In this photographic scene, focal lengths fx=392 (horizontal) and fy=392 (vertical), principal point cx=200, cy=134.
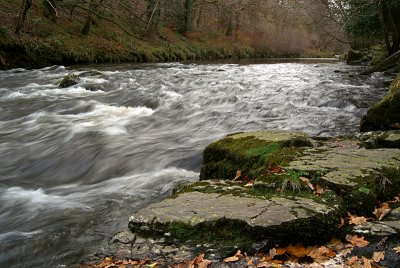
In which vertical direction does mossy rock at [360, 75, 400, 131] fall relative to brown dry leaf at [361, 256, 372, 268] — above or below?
above

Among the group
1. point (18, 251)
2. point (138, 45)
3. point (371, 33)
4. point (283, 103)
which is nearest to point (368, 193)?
point (18, 251)

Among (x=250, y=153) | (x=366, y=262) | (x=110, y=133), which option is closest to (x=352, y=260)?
(x=366, y=262)

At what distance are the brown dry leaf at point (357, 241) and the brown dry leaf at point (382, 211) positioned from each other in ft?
1.18

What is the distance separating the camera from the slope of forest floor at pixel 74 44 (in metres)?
17.3

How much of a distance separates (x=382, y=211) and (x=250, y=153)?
171cm

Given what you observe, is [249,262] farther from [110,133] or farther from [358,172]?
[110,133]

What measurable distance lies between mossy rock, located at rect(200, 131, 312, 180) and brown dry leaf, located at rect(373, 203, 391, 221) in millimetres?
1075

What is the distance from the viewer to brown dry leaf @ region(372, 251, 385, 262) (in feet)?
8.84

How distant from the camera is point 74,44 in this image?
2044 cm

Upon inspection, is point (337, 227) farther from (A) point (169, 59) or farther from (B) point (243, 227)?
(A) point (169, 59)

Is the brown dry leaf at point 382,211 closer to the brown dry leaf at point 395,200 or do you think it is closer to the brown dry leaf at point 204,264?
the brown dry leaf at point 395,200

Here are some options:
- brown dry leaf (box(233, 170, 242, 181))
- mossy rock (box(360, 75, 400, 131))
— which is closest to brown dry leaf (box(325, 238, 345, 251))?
brown dry leaf (box(233, 170, 242, 181))

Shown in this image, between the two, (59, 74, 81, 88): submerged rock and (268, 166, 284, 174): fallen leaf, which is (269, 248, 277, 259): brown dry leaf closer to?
(268, 166, 284, 174): fallen leaf

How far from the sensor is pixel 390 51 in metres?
16.5
